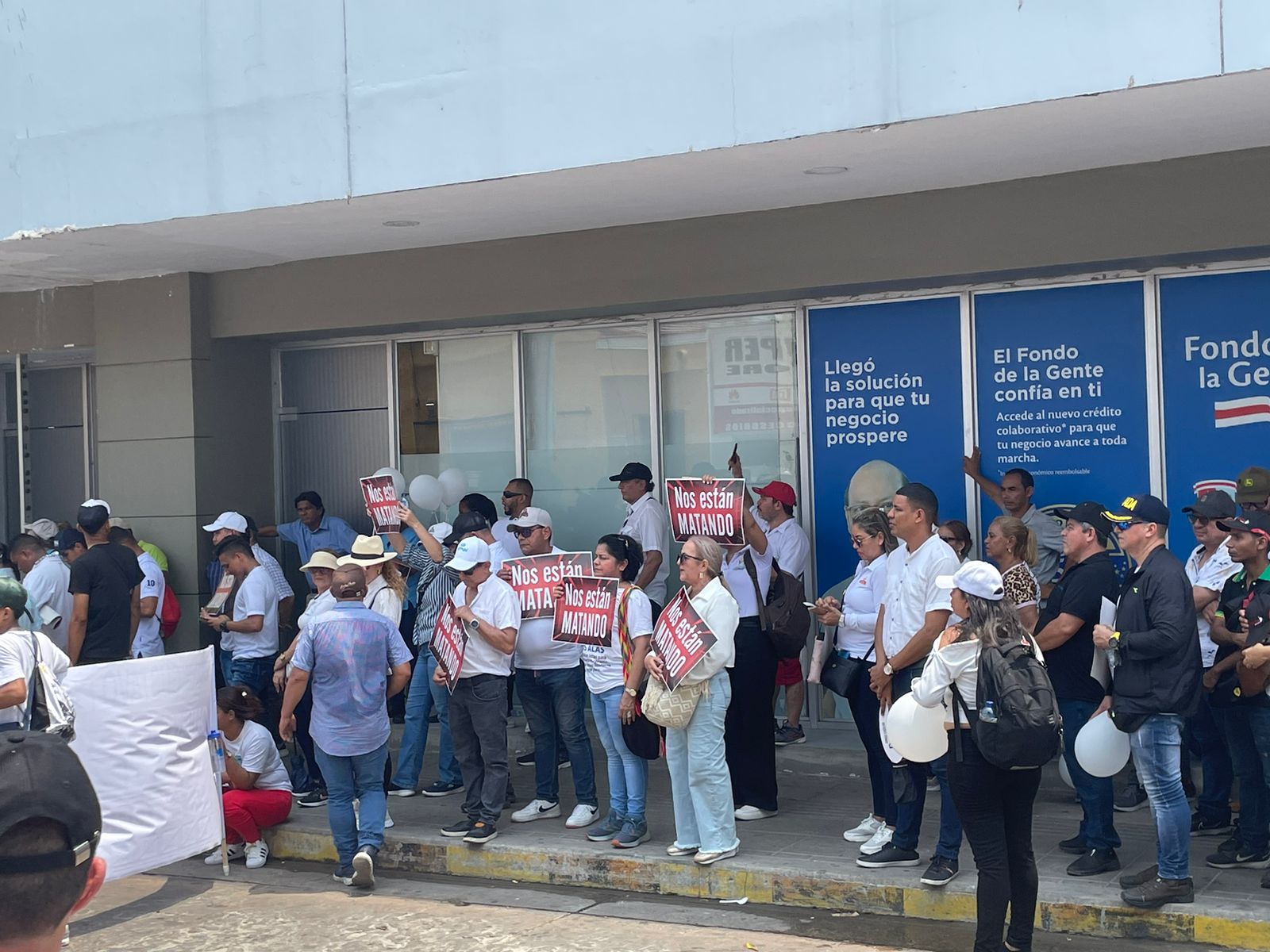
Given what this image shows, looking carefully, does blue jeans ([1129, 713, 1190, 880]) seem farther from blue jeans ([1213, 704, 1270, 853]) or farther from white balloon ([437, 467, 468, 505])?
white balloon ([437, 467, 468, 505])

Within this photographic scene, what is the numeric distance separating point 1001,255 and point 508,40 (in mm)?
3345

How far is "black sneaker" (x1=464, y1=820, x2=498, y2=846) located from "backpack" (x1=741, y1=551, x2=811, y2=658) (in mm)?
2017

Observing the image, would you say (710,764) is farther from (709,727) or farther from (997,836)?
(997,836)

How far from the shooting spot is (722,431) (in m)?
10.4

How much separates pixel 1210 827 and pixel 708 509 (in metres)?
3.29

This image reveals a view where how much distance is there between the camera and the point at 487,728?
310 inches

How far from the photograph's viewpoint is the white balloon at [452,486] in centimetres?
1112

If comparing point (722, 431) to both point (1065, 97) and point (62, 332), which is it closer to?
point (1065, 97)

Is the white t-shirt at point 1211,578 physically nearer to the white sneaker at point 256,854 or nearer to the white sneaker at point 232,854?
the white sneaker at point 256,854

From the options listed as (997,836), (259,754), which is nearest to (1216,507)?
(997,836)

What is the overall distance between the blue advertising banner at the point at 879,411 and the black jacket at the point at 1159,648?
3.29 m

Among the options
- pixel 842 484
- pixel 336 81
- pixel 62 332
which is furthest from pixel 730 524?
pixel 62 332

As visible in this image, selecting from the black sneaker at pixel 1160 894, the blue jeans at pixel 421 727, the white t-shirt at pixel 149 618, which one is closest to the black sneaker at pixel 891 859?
the black sneaker at pixel 1160 894

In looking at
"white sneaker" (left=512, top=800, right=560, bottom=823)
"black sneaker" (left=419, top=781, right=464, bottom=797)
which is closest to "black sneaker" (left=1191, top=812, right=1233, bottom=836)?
"white sneaker" (left=512, top=800, right=560, bottom=823)
